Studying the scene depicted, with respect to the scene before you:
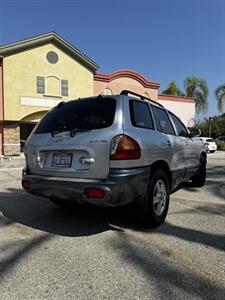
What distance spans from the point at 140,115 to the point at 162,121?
0.90 m

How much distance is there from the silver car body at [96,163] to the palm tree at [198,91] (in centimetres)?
3566

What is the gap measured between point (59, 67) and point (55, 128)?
20.8 metres

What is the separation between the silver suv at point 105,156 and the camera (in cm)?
402

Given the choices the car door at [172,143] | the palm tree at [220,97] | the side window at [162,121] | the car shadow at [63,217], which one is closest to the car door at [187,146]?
the car door at [172,143]

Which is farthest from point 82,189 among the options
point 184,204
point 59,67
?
point 59,67

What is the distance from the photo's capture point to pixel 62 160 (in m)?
4.42

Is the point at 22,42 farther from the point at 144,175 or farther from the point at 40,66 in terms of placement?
the point at 144,175

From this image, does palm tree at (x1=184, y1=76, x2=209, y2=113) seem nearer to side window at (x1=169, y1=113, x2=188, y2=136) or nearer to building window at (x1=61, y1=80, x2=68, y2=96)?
building window at (x1=61, y1=80, x2=68, y2=96)

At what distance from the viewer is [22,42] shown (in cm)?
2270

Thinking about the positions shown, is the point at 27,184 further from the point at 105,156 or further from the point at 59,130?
the point at 105,156

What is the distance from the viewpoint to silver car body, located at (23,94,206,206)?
402 cm

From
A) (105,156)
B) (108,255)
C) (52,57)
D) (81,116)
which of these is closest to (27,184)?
(81,116)

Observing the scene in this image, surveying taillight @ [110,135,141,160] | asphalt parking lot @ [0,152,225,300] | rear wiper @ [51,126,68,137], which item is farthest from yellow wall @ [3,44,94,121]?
taillight @ [110,135,141,160]

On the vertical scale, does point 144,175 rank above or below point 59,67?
below
